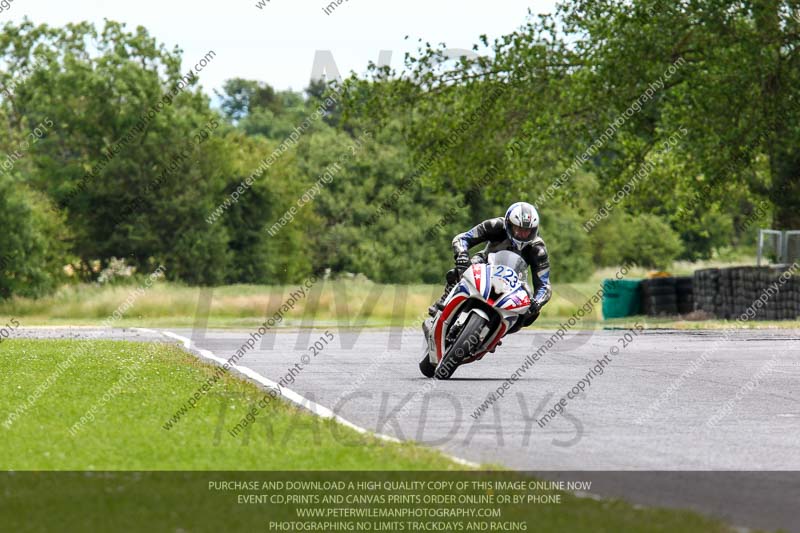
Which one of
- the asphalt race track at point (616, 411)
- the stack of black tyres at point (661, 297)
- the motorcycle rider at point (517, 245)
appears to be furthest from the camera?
the stack of black tyres at point (661, 297)

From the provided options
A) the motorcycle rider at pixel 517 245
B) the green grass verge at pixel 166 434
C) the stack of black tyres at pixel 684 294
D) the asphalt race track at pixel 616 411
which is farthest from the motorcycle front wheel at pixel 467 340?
the stack of black tyres at pixel 684 294

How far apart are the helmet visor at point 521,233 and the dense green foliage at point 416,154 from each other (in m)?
18.3

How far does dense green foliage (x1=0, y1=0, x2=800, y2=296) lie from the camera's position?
3272 centimetres

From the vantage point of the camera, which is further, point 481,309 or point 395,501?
point 481,309

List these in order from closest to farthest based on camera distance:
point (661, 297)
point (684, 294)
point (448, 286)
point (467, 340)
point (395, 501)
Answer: point (395, 501) → point (467, 340) → point (448, 286) → point (661, 297) → point (684, 294)

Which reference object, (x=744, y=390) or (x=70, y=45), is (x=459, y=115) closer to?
(x=744, y=390)

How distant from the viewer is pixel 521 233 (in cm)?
1449

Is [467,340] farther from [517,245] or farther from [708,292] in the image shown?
[708,292]

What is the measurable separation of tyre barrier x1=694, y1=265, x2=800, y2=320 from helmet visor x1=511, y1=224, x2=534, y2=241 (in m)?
16.9

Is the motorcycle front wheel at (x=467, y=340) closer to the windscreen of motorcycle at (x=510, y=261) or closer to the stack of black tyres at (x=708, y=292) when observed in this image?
the windscreen of motorcycle at (x=510, y=261)

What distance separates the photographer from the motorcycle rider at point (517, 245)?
47.3 feet

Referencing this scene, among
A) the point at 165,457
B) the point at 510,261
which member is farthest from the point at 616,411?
the point at 165,457

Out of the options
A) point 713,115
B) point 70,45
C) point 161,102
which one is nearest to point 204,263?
point 161,102

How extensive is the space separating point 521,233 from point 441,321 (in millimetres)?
1243
